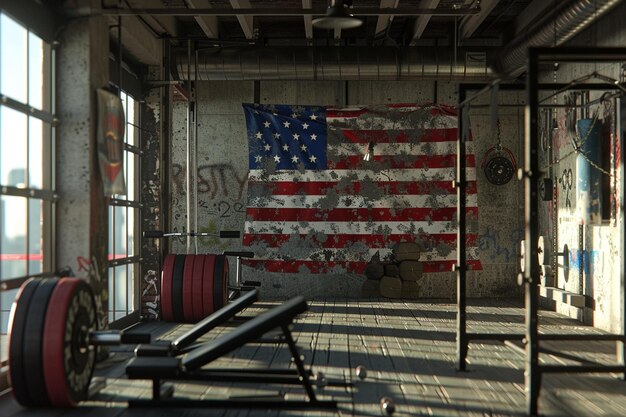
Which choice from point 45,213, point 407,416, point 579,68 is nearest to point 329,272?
point 579,68

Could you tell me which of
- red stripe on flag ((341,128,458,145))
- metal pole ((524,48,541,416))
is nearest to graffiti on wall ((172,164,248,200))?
red stripe on flag ((341,128,458,145))

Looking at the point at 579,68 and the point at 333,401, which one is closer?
the point at 333,401

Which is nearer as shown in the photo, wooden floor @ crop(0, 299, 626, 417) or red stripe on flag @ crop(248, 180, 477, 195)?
wooden floor @ crop(0, 299, 626, 417)

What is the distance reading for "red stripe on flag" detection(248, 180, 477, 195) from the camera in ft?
34.7

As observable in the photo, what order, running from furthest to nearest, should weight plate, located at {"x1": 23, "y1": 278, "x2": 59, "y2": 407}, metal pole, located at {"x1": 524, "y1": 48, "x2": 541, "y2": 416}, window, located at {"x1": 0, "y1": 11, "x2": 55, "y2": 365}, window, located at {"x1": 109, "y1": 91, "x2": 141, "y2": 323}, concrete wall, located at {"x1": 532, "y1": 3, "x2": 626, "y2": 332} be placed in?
window, located at {"x1": 109, "y1": 91, "x2": 141, "y2": 323} < concrete wall, located at {"x1": 532, "y1": 3, "x2": 626, "y2": 332} < window, located at {"x1": 0, "y1": 11, "x2": 55, "y2": 365} < metal pole, located at {"x1": 524, "y1": 48, "x2": 541, "y2": 416} < weight plate, located at {"x1": 23, "y1": 278, "x2": 59, "y2": 407}

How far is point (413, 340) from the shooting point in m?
6.94

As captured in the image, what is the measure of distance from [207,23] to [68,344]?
213 inches

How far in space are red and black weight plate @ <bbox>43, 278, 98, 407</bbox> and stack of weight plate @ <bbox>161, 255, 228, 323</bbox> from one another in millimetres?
3257

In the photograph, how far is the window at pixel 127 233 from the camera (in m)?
7.42

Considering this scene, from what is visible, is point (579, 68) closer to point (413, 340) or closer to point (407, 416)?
point (413, 340)

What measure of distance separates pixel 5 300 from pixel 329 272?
19.6 feet

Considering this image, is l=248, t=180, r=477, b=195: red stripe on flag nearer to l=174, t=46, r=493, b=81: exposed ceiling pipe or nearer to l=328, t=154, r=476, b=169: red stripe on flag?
l=328, t=154, r=476, b=169: red stripe on flag

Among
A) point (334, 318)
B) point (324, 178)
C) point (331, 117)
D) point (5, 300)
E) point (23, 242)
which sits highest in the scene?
point (331, 117)

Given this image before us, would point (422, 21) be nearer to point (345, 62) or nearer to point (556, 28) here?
point (345, 62)
